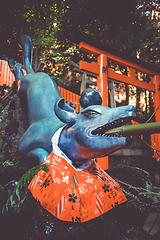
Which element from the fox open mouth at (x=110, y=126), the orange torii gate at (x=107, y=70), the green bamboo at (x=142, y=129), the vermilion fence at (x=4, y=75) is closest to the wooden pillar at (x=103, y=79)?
the orange torii gate at (x=107, y=70)

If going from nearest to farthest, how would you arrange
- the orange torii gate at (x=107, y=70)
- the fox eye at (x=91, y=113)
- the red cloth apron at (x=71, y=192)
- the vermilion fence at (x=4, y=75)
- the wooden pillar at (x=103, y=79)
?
the red cloth apron at (x=71, y=192)
the fox eye at (x=91, y=113)
the orange torii gate at (x=107, y=70)
the wooden pillar at (x=103, y=79)
the vermilion fence at (x=4, y=75)

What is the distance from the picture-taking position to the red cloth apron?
3.65ft

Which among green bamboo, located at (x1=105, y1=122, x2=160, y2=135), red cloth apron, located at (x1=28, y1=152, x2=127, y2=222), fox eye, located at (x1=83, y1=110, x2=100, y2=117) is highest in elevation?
fox eye, located at (x1=83, y1=110, x2=100, y2=117)

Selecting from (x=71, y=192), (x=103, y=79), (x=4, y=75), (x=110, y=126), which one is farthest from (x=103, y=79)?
(x=4, y=75)

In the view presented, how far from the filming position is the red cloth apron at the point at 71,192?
1.11 meters

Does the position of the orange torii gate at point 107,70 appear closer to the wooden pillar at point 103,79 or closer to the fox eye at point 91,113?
the wooden pillar at point 103,79

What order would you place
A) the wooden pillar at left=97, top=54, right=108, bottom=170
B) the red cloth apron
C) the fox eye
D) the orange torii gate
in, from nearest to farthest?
the red cloth apron < the fox eye < the orange torii gate < the wooden pillar at left=97, top=54, right=108, bottom=170

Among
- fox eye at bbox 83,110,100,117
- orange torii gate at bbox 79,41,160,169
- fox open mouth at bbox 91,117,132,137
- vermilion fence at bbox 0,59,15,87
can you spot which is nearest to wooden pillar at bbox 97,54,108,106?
orange torii gate at bbox 79,41,160,169

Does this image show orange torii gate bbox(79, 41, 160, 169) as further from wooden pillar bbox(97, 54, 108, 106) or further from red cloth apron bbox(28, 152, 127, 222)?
red cloth apron bbox(28, 152, 127, 222)

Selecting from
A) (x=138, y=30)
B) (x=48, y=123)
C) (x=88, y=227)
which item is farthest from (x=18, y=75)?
(x=138, y=30)

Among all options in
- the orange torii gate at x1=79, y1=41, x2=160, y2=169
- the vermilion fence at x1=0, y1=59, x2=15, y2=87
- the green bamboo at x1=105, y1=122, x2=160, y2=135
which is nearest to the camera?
the green bamboo at x1=105, y1=122, x2=160, y2=135

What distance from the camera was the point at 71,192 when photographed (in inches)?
46.3

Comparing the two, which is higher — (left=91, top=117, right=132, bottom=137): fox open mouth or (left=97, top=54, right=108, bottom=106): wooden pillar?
(left=97, top=54, right=108, bottom=106): wooden pillar

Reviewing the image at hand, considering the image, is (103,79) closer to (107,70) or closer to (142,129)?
(107,70)
